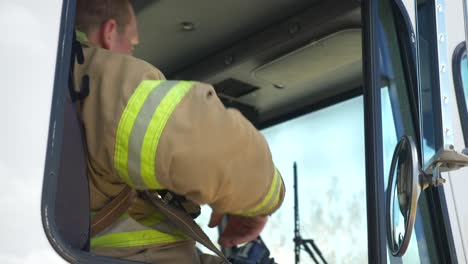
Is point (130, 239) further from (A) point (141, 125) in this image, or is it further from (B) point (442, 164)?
(B) point (442, 164)

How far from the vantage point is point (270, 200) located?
1429 millimetres

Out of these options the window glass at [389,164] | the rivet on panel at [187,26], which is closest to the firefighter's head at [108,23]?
the window glass at [389,164]

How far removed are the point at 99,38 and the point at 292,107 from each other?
2530 mm

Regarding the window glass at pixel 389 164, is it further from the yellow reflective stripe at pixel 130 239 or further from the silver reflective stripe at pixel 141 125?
the silver reflective stripe at pixel 141 125

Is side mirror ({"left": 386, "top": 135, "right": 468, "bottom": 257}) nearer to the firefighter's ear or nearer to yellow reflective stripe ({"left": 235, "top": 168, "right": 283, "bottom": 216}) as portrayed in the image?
yellow reflective stripe ({"left": 235, "top": 168, "right": 283, "bottom": 216})

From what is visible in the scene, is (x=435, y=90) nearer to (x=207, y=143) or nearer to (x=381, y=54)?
(x=381, y=54)

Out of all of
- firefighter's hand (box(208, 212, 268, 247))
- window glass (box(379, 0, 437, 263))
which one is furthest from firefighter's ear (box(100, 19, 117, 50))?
window glass (box(379, 0, 437, 263))

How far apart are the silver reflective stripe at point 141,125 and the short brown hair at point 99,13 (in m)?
0.43

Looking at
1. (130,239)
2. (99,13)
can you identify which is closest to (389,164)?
(130,239)

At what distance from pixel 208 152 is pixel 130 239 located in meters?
0.38

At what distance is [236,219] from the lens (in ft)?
5.67

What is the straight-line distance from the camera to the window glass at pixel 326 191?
5.05 m

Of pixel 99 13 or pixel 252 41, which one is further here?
pixel 252 41

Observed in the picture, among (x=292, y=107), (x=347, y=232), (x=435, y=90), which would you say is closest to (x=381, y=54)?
(x=435, y=90)
